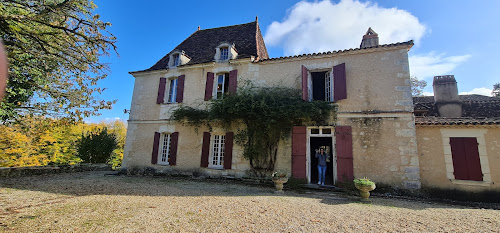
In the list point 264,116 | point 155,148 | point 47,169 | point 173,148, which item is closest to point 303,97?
point 264,116

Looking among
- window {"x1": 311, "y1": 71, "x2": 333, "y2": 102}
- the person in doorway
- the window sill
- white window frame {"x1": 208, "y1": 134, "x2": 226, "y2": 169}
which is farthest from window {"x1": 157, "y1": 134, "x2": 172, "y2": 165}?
the window sill

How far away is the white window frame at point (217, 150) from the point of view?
967 cm

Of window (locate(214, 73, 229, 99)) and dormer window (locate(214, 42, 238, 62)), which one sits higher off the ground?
dormer window (locate(214, 42, 238, 62))

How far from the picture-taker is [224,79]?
412 inches

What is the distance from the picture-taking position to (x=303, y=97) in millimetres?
8594

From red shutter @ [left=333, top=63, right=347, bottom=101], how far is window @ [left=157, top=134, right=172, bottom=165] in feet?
25.3

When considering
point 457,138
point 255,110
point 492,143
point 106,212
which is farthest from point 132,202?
point 492,143

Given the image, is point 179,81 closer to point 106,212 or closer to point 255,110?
point 255,110

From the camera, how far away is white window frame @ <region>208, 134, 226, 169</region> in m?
9.67

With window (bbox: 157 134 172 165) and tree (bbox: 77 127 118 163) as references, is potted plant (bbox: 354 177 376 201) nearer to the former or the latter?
window (bbox: 157 134 172 165)

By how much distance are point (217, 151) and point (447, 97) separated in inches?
438

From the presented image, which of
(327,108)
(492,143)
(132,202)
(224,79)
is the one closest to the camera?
(132,202)

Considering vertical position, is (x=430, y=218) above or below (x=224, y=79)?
below

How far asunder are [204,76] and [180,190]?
5.60 meters
